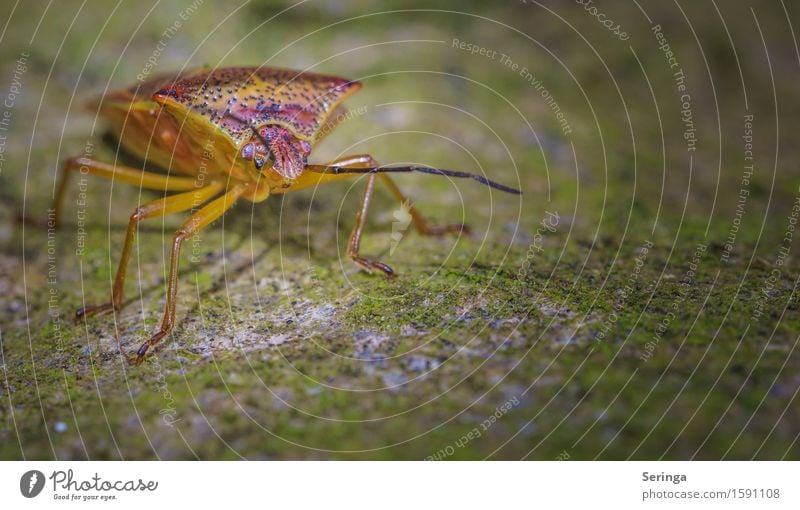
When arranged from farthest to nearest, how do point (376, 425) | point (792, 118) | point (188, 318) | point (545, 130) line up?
point (792, 118) → point (545, 130) → point (188, 318) → point (376, 425)

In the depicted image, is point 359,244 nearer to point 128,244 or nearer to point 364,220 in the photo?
point 364,220

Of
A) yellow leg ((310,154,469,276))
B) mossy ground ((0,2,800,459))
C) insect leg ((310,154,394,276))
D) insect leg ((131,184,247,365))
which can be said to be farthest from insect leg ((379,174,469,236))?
insect leg ((131,184,247,365))

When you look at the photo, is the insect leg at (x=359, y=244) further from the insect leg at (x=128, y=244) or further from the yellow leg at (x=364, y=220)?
the insect leg at (x=128, y=244)

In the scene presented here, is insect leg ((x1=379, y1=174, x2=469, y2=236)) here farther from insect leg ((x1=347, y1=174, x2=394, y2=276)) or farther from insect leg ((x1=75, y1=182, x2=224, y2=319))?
insect leg ((x1=75, y1=182, x2=224, y2=319))
